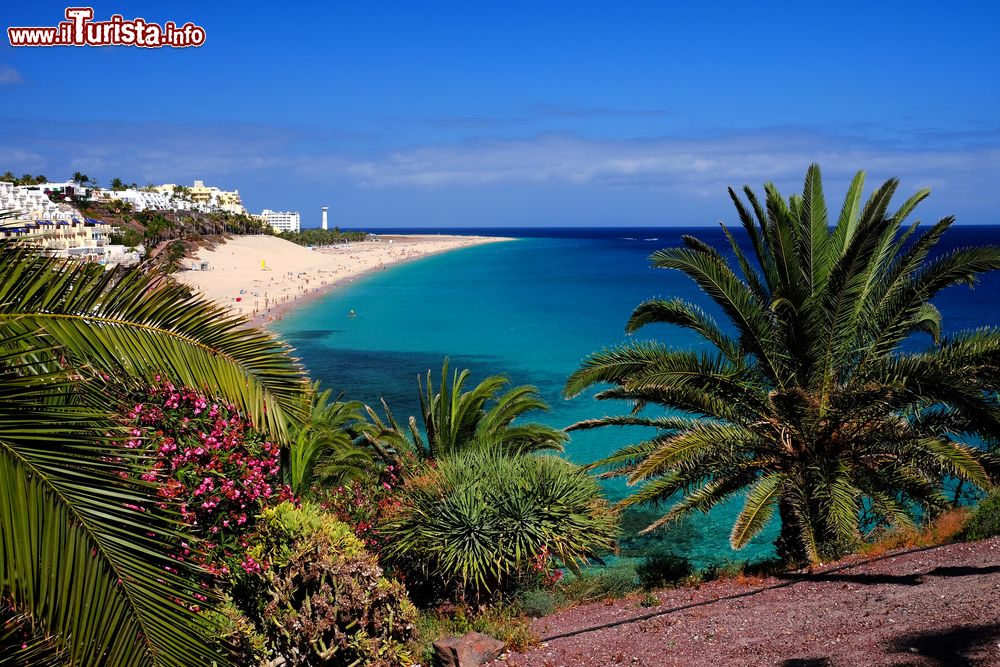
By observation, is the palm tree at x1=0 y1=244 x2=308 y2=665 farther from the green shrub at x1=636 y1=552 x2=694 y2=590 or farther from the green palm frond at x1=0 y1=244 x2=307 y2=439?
the green shrub at x1=636 y1=552 x2=694 y2=590

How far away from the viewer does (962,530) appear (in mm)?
9016

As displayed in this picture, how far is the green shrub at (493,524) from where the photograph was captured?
905 centimetres

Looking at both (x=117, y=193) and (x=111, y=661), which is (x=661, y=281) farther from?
(x=111, y=661)

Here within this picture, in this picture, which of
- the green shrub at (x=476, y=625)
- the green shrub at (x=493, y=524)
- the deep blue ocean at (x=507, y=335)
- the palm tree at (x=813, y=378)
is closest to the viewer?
the green shrub at (x=476, y=625)

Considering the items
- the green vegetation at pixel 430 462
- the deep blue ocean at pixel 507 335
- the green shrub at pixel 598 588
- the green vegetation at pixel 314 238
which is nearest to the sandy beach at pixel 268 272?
the deep blue ocean at pixel 507 335

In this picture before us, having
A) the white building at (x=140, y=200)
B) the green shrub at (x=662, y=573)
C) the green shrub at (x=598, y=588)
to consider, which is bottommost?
→ the green shrub at (x=598, y=588)

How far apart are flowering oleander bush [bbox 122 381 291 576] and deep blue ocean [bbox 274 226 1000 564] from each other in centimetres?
994

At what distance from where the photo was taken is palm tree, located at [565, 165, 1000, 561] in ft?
28.0

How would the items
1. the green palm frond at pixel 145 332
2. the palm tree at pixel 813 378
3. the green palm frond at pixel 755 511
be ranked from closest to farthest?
the green palm frond at pixel 145 332, the green palm frond at pixel 755 511, the palm tree at pixel 813 378

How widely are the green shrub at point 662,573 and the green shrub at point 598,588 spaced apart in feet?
0.63

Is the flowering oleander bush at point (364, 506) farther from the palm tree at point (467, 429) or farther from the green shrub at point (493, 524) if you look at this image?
the palm tree at point (467, 429)

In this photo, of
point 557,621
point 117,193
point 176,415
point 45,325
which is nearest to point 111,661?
point 45,325

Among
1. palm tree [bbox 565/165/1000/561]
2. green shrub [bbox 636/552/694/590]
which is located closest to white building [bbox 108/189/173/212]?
green shrub [bbox 636/552/694/590]

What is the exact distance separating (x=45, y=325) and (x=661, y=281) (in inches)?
3986
